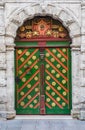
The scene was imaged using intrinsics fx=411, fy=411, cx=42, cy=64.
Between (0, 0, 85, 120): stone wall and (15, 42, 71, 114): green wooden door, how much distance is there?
1.49ft

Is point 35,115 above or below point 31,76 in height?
below

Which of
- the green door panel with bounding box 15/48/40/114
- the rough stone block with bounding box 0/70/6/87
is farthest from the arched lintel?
the rough stone block with bounding box 0/70/6/87

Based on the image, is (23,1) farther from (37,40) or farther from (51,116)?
(51,116)

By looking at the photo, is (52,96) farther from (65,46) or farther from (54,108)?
(65,46)

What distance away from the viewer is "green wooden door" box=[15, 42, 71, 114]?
1005 cm

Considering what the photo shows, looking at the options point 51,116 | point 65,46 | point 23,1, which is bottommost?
point 51,116

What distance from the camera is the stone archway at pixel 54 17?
9.56 meters

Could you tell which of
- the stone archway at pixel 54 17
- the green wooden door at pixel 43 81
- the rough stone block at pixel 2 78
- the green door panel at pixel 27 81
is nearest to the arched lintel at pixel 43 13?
the stone archway at pixel 54 17

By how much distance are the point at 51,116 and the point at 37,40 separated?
1874mm

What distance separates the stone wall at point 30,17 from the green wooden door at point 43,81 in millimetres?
456

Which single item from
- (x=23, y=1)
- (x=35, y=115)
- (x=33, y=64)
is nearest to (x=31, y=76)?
(x=33, y=64)

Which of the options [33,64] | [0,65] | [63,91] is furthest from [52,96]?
[0,65]

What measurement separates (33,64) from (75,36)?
1271 millimetres

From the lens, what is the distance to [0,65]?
31.6 ft
